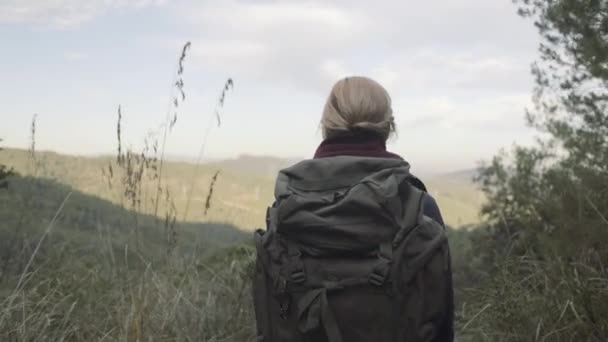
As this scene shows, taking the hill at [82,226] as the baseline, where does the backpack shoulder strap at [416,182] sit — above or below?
above

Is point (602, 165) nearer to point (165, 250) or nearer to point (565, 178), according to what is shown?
point (565, 178)

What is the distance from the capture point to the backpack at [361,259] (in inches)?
90.6

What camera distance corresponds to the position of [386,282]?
2.29m

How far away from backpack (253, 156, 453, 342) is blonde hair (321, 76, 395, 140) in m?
0.17

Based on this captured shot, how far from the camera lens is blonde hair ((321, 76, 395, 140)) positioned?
101 inches

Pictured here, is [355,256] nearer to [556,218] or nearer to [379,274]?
[379,274]

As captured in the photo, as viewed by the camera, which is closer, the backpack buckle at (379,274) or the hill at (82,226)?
the backpack buckle at (379,274)

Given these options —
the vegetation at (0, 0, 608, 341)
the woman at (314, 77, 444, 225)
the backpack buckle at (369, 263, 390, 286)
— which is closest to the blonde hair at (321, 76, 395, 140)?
A: the woman at (314, 77, 444, 225)

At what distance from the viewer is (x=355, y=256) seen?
7.71 feet

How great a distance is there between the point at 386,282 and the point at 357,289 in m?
0.09

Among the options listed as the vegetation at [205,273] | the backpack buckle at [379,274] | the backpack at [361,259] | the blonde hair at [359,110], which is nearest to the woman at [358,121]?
the blonde hair at [359,110]

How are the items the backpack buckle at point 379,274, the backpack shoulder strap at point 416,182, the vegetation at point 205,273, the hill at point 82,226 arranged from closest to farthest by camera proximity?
1. the backpack buckle at point 379,274
2. the backpack shoulder strap at point 416,182
3. the vegetation at point 205,273
4. the hill at point 82,226

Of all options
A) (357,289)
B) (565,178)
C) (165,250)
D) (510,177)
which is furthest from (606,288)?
(510,177)

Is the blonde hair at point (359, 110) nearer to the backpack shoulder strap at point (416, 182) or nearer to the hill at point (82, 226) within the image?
the backpack shoulder strap at point (416, 182)
